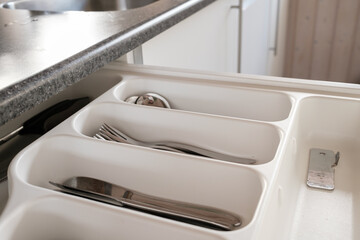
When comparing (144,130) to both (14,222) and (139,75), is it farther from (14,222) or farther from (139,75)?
(14,222)

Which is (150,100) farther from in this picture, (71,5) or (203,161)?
(71,5)

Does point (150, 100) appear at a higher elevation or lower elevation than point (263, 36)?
higher

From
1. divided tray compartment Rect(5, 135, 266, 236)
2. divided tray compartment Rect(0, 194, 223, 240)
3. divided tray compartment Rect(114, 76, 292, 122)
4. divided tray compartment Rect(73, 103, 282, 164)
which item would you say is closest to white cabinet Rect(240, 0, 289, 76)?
divided tray compartment Rect(114, 76, 292, 122)

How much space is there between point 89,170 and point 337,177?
1.32 feet

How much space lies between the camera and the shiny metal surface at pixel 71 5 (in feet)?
3.70

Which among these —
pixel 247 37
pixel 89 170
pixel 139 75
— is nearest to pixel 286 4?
pixel 247 37

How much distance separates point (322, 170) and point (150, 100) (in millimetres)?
321

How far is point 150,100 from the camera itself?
0.71 meters

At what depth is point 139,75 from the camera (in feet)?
2.45

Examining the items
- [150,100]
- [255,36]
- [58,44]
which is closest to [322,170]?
[150,100]

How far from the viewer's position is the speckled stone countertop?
481 millimetres

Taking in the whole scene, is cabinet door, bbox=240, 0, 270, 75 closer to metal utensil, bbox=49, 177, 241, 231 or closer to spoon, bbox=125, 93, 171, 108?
spoon, bbox=125, 93, 171, 108

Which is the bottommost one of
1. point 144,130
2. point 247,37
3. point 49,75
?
point 247,37

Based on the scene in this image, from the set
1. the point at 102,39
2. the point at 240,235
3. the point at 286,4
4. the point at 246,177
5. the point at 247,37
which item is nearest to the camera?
the point at 240,235
